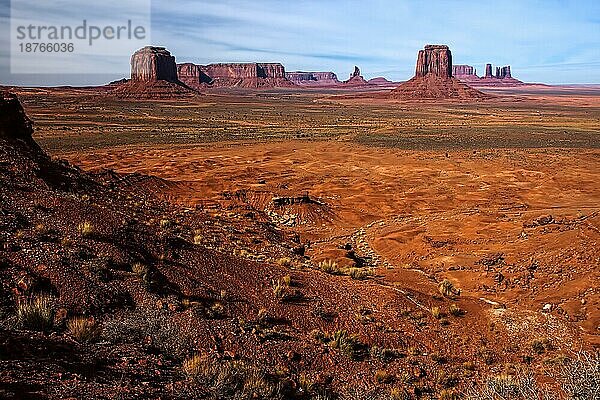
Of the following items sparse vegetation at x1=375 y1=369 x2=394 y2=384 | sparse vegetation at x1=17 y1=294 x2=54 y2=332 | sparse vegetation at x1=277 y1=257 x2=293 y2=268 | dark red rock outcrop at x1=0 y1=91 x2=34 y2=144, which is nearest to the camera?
sparse vegetation at x1=17 y1=294 x2=54 y2=332

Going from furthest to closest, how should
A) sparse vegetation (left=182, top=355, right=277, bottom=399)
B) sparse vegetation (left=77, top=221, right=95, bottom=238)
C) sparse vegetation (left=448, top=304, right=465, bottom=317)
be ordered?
sparse vegetation (left=448, top=304, right=465, bottom=317) → sparse vegetation (left=77, top=221, right=95, bottom=238) → sparse vegetation (left=182, top=355, right=277, bottom=399)

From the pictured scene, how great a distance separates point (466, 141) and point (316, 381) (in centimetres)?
5140

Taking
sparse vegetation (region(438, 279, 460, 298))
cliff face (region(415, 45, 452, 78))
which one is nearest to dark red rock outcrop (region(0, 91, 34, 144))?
sparse vegetation (region(438, 279, 460, 298))

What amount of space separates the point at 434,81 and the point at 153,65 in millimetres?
93669

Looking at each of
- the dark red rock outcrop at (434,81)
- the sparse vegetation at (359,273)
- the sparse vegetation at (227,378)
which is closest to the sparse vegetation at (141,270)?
the sparse vegetation at (227,378)

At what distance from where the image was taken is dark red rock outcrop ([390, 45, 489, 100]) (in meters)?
156

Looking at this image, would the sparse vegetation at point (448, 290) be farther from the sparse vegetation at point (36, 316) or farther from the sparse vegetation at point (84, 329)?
the sparse vegetation at point (36, 316)

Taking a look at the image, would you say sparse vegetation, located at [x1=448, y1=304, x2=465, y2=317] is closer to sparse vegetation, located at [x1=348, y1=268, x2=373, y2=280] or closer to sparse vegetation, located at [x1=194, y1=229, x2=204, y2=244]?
sparse vegetation, located at [x1=348, y1=268, x2=373, y2=280]

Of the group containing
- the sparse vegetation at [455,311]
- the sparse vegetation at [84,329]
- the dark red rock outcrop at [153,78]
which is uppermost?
the dark red rock outcrop at [153,78]

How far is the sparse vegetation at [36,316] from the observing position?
257 inches

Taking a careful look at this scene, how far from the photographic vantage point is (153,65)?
155m

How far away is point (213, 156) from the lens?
4275 centimetres

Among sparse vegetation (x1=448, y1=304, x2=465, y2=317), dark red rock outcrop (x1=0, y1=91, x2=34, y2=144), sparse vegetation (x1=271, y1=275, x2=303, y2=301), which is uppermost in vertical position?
dark red rock outcrop (x1=0, y1=91, x2=34, y2=144)

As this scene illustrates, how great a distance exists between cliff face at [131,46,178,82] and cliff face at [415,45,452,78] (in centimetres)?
8810
